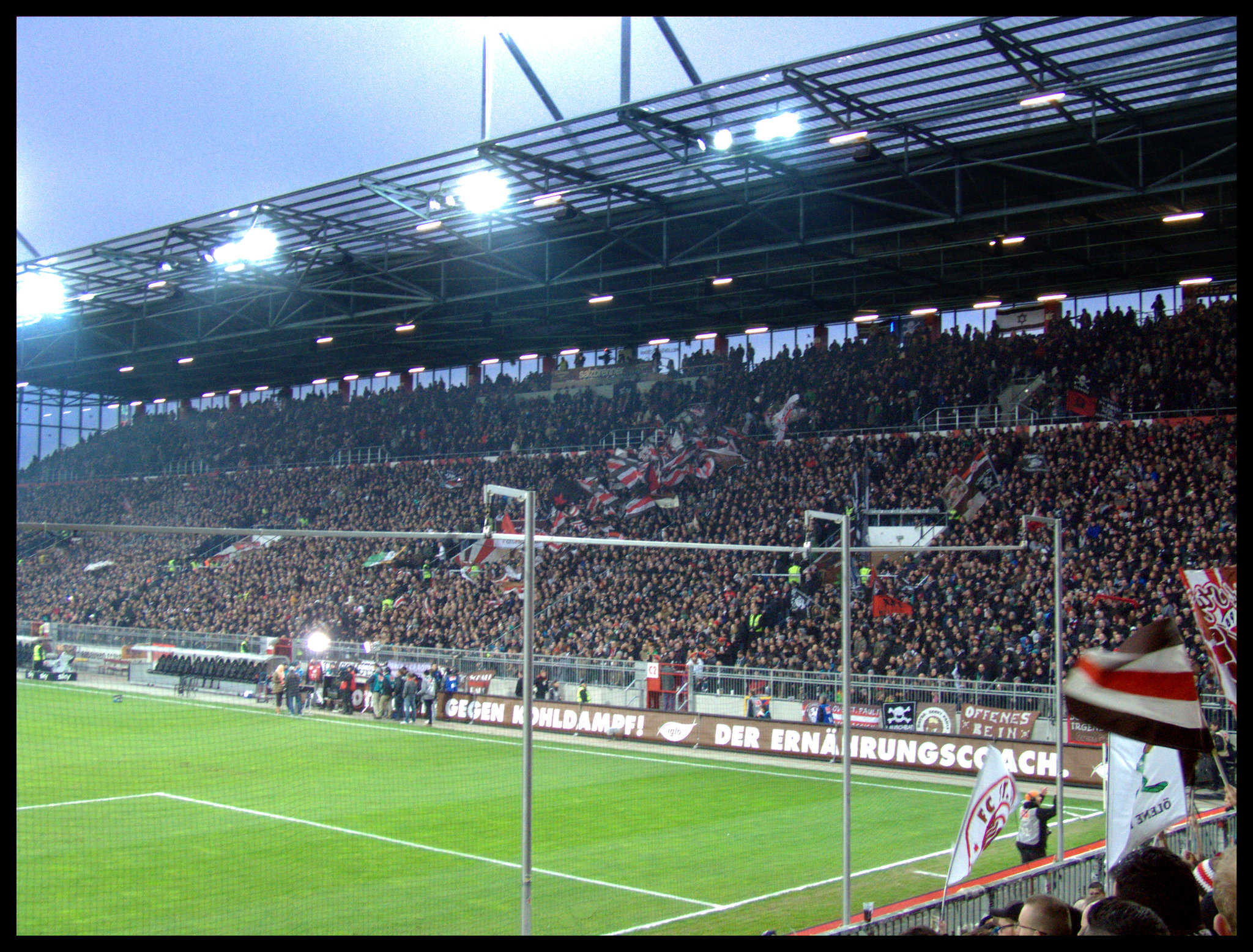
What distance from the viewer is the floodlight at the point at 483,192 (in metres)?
28.6

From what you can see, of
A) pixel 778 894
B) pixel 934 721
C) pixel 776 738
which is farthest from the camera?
pixel 776 738

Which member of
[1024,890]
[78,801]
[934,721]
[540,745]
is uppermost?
[1024,890]

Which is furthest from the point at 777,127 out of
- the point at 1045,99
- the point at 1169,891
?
the point at 1169,891

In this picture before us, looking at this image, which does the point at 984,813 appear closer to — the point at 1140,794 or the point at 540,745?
the point at 1140,794

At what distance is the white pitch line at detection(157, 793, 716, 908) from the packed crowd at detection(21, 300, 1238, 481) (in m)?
24.4

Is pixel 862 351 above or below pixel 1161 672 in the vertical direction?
above

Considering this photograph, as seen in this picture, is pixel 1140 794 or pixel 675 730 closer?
pixel 1140 794

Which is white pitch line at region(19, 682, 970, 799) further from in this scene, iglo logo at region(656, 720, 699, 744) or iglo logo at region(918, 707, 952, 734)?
iglo logo at region(918, 707, 952, 734)

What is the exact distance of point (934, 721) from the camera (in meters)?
26.3

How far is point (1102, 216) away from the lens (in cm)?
3194

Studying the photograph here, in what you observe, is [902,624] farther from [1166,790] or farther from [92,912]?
[92,912]

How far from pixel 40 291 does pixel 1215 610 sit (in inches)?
1698
